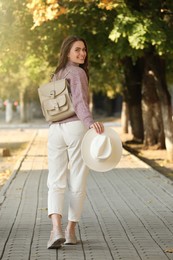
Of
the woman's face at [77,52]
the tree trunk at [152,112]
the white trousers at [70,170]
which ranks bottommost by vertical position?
the tree trunk at [152,112]

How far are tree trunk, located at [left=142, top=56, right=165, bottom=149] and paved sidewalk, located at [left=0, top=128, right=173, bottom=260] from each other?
10.8 metres

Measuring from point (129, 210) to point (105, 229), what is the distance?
1761 mm

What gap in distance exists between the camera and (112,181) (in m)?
15.8

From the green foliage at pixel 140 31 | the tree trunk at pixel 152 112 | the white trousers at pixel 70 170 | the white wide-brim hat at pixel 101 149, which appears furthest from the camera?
the tree trunk at pixel 152 112

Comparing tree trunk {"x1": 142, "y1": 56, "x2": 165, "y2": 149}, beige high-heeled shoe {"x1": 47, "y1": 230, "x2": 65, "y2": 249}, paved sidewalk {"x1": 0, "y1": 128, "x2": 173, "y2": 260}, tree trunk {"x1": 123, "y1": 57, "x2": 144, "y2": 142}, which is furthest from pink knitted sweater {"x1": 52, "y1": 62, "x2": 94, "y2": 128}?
tree trunk {"x1": 123, "y1": 57, "x2": 144, "y2": 142}

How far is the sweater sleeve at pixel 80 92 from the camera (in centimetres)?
831

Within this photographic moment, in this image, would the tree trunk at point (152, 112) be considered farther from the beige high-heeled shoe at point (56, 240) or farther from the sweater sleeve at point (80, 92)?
the beige high-heeled shoe at point (56, 240)

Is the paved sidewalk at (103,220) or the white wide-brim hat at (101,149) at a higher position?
the white wide-brim hat at (101,149)

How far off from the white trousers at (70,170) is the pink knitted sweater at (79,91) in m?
0.14

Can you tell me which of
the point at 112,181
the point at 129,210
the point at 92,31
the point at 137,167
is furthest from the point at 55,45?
the point at 129,210

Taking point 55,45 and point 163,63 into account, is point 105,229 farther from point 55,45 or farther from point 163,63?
point 55,45

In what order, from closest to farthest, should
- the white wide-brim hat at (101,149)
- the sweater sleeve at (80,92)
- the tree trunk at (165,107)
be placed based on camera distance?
the white wide-brim hat at (101,149) < the sweater sleeve at (80,92) < the tree trunk at (165,107)

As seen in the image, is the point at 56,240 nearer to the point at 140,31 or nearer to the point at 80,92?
the point at 80,92

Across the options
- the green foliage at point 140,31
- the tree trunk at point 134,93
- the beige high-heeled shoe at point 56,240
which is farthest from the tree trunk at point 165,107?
the beige high-heeled shoe at point 56,240
